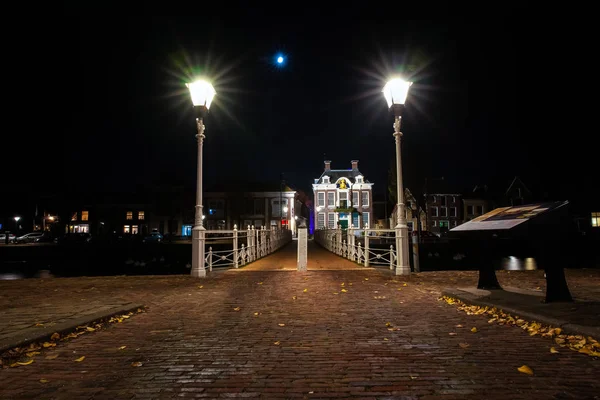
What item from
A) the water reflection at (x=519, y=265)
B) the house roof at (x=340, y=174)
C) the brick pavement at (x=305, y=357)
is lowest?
the water reflection at (x=519, y=265)

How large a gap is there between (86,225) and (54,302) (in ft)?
245

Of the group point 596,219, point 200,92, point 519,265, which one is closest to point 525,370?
point 200,92

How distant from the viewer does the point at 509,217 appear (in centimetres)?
727

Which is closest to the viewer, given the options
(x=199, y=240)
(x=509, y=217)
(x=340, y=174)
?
(x=509, y=217)

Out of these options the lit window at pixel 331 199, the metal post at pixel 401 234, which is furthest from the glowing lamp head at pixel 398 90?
the lit window at pixel 331 199

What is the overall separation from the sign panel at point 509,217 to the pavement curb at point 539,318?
3.96 ft

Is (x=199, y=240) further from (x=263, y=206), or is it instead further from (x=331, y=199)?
(x=263, y=206)

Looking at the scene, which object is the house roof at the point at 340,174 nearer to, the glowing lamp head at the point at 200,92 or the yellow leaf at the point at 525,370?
the glowing lamp head at the point at 200,92

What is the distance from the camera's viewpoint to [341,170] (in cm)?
6838

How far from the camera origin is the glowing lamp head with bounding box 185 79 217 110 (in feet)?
41.3

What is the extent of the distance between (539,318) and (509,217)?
216 centimetres

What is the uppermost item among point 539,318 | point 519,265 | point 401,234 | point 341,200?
point 341,200

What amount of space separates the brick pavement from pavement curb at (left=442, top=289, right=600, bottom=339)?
0.36 m

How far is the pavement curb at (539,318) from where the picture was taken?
15.8 feet
